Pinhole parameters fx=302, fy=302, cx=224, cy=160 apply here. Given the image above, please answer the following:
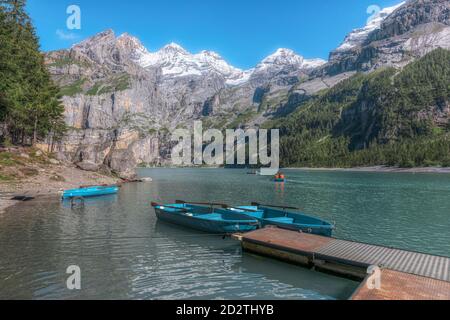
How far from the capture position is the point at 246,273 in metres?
21.6

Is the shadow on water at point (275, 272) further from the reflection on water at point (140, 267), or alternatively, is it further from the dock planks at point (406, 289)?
the dock planks at point (406, 289)

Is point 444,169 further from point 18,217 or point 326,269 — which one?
point 18,217

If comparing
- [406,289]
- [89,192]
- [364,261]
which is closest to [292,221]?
[364,261]

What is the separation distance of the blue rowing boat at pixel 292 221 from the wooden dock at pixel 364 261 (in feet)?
5.48

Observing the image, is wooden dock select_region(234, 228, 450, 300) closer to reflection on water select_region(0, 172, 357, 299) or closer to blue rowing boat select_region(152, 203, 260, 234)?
reflection on water select_region(0, 172, 357, 299)

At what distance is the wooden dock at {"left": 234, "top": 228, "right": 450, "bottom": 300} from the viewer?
15.0 meters

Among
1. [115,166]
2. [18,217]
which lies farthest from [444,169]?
[18,217]

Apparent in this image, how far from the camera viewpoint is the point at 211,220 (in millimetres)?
32156

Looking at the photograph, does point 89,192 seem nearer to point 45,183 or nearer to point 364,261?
point 45,183

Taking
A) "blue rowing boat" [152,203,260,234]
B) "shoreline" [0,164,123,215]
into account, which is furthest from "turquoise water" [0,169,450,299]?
"shoreline" [0,164,123,215]

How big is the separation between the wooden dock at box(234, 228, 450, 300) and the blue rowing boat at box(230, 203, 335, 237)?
1.67m

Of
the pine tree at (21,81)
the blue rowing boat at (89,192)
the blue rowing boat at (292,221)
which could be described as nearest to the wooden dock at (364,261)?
the blue rowing boat at (292,221)

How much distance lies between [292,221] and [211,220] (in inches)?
359

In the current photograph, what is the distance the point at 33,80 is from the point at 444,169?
185m
